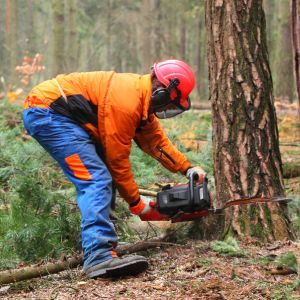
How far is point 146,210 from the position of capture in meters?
4.17

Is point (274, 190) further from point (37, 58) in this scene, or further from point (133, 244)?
point (37, 58)

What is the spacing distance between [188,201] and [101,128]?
0.93 meters

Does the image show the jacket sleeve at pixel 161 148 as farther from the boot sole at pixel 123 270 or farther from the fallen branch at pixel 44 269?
the boot sole at pixel 123 270

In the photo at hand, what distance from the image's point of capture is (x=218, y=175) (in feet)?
14.3

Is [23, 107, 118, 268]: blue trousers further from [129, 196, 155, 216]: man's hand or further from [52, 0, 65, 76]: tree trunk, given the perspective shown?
[52, 0, 65, 76]: tree trunk

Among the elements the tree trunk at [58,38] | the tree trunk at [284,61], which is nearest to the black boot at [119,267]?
the tree trunk at [58,38]

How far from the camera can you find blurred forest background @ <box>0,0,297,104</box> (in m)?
14.0

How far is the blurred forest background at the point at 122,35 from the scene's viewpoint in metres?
14.0

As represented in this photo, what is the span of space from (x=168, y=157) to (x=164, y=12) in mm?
21642

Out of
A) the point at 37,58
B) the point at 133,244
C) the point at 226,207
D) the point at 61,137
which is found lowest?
the point at 133,244

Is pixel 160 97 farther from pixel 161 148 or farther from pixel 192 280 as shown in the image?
pixel 192 280

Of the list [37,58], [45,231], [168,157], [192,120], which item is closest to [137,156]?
[168,157]

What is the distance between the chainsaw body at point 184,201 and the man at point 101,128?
0.14m

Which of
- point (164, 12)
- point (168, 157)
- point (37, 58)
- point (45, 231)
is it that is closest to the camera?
point (45, 231)
